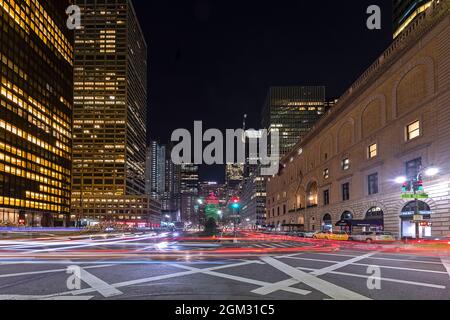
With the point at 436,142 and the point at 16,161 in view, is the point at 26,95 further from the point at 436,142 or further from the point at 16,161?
the point at 436,142

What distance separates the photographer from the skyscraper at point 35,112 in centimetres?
11138

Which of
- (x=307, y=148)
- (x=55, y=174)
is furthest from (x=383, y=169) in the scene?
(x=55, y=174)

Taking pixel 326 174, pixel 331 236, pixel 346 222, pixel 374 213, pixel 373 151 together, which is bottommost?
pixel 331 236

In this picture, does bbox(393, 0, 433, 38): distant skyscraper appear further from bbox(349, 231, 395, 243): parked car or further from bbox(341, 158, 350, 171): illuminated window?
bbox(349, 231, 395, 243): parked car

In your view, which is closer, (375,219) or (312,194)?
(375,219)

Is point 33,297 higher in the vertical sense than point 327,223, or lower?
higher

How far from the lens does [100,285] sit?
38.9ft

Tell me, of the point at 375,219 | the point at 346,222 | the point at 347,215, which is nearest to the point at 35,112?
the point at 347,215

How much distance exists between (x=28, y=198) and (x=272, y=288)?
12731 centimetres

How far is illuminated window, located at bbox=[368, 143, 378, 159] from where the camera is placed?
56222mm

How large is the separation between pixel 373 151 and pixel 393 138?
7.05m

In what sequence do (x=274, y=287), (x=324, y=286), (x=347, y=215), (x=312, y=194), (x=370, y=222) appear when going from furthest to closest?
(x=312, y=194), (x=347, y=215), (x=370, y=222), (x=324, y=286), (x=274, y=287)

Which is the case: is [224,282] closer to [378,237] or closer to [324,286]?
[324,286]
